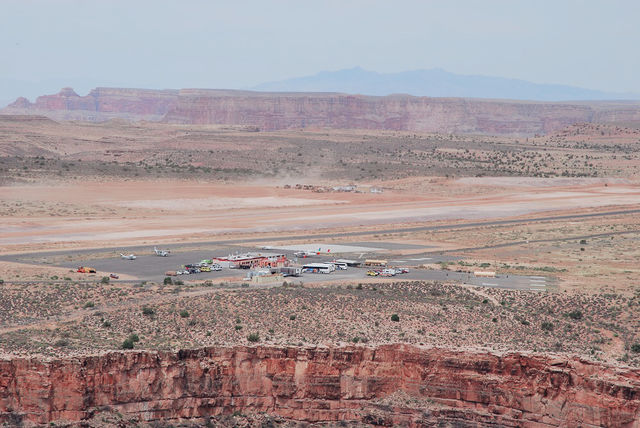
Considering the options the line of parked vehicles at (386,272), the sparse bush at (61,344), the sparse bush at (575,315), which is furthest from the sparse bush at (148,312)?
the line of parked vehicles at (386,272)

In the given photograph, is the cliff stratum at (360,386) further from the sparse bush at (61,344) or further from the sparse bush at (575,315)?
the sparse bush at (575,315)

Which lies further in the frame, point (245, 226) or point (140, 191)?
point (140, 191)

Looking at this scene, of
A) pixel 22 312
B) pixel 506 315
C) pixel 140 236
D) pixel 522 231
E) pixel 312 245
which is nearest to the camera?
pixel 22 312

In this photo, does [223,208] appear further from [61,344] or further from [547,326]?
[61,344]

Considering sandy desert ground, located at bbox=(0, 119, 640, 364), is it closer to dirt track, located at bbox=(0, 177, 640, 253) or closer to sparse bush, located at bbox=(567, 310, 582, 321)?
sparse bush, located at bbox=(567, 310, 582, 321)

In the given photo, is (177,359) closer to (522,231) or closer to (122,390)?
(122,390)

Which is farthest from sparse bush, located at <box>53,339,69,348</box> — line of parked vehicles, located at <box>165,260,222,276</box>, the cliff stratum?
line of parked vehicles, located at <box>165,260,222,276</box>

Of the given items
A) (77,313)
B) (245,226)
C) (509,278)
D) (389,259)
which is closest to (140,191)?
(245,226)
